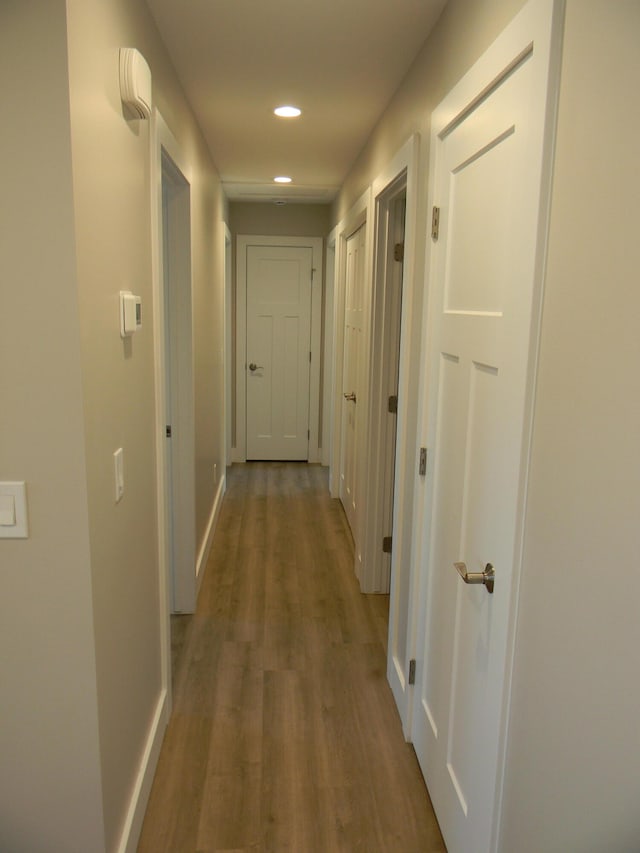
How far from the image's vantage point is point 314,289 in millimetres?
6199

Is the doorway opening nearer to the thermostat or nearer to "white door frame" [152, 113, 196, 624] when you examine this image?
"white door frame" [152, 113, 196, 624]

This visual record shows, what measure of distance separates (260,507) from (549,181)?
4.09 metres

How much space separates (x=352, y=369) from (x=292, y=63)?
2.34m

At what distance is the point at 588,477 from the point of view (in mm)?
1023

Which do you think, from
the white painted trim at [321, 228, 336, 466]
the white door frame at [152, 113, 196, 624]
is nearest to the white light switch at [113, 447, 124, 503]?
the white door frame at [152, 113, 196, 624]

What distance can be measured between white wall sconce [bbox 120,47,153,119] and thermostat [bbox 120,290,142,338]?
47 cm

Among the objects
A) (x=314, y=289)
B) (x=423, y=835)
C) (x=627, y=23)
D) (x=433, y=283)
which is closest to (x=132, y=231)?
(x=433, y=283)

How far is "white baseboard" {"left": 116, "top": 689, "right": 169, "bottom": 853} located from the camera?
1.74 meters

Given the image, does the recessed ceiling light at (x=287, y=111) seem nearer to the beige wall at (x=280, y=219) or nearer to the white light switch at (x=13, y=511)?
the white light switch at (x=13, y=511)

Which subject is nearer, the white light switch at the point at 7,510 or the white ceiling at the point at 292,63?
the white light switch at the point at 7,510

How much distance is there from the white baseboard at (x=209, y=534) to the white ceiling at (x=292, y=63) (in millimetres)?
2278

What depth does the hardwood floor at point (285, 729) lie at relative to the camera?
6.36ft

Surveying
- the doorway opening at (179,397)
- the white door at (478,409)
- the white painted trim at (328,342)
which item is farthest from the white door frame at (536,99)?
the white painted trim at (328,342)

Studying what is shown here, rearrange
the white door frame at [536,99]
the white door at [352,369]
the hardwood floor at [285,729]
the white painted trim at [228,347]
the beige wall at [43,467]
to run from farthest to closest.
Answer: the white painted trim at [228,347] < the white door at [352,369] < the hardwood floor at [285,729] < the beige wall at [43,467] < the white door frame at [536,99]
